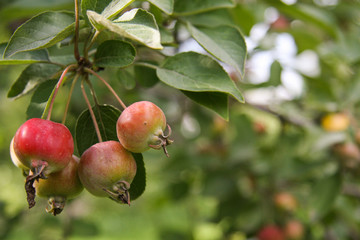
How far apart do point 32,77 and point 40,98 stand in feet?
0.28

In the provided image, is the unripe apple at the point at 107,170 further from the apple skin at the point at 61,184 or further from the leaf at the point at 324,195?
the leaf at the point at 324,195

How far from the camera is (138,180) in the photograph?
2.69 ft

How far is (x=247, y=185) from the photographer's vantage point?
1993 mm

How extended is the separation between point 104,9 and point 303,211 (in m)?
1.63

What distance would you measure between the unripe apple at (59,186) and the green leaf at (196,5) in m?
0.49

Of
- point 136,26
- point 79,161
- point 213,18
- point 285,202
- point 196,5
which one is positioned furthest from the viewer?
point 285,202

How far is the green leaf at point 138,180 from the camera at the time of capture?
0.81 meters

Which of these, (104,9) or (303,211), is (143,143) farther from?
(303,211)

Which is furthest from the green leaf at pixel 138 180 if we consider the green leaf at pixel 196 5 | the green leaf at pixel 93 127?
the green leaf at pixel 196 5

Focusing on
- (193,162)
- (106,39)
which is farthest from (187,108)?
(106,39)

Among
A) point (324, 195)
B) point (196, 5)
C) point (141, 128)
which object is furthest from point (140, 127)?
point (324, 195)

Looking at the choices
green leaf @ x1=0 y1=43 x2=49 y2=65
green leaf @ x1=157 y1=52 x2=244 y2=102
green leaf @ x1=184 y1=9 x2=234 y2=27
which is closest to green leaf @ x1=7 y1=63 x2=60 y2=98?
green leaf @ x1=0 y1=43 x2=49 y2=65

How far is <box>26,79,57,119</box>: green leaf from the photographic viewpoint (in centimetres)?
81

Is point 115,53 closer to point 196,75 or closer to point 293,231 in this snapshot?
point 196,75
